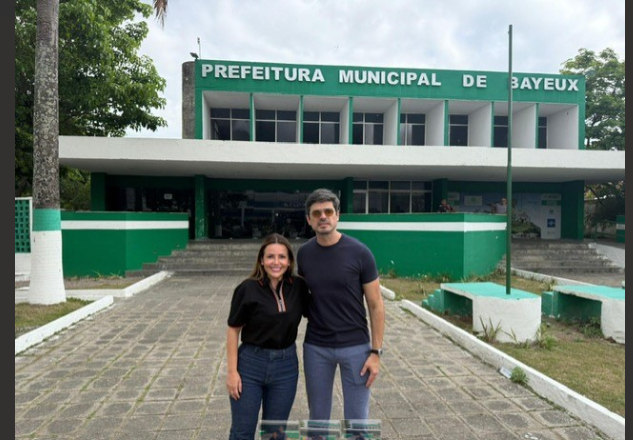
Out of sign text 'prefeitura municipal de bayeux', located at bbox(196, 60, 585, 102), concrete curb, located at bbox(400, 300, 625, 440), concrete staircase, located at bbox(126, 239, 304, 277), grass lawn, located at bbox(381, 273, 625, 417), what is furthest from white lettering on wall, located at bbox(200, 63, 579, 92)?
concrete curb, located at bbox(400, 300, 625, 440)

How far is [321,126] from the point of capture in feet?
55.3

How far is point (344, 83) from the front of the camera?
587 inches

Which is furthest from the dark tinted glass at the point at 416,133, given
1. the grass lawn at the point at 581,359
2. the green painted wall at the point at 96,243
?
the green painted wall at the point at 96,243

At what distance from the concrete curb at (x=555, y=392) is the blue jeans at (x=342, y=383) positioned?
220cm

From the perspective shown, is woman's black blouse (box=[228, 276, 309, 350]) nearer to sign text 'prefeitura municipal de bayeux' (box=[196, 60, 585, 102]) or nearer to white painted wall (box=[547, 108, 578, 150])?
sign text 'prefeitura municipal de bayeux' (box=[196, 60, 585, 102])

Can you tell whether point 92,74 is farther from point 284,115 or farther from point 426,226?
point 426,226

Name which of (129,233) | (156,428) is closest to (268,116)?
(129,233)

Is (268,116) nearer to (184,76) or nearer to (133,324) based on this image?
(184,76)

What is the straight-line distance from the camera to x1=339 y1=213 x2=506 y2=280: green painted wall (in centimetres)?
1055

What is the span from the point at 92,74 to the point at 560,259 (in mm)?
16761

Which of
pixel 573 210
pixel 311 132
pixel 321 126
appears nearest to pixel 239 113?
pixel 311 132

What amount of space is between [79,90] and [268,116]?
23.2ft

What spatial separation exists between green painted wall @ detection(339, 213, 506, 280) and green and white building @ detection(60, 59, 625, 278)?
29 cm

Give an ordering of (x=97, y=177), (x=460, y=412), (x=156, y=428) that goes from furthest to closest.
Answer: (x=97, y=177) → (x=460, y=412) → (x=156, y=428)
